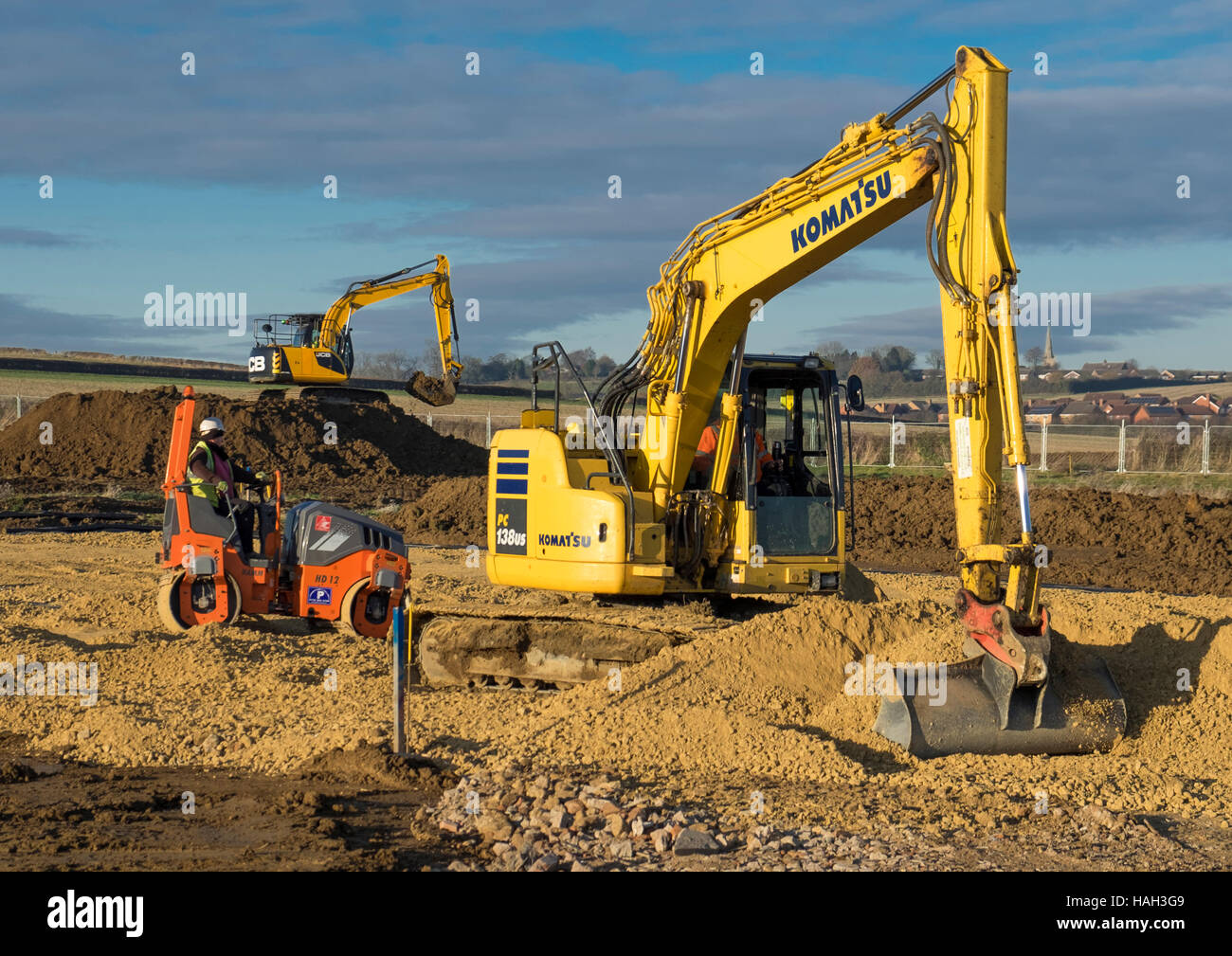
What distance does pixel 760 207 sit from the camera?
970cm

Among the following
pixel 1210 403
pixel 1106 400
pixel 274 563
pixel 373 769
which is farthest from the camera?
pixel 1106 400

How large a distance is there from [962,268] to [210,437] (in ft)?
20.8

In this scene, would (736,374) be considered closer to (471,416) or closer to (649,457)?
(649,457)

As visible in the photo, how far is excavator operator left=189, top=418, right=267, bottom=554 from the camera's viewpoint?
1062cm

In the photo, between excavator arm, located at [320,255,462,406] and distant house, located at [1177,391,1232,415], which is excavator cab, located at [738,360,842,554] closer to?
excavator arm, located at [320,255,462,406]

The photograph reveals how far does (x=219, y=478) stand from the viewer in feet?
35.2

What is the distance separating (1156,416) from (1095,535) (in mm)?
25193

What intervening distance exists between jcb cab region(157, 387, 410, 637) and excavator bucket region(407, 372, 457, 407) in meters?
17.3

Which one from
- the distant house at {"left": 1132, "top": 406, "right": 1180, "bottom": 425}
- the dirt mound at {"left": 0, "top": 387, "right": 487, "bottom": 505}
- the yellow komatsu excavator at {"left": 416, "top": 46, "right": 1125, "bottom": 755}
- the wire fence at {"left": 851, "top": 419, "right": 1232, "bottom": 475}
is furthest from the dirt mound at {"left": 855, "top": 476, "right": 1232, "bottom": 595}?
the distant house at {"left": 1132, "top": 406, "right": 1180, "bottom": 425}

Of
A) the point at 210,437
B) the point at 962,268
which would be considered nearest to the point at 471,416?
the point at 210,437
